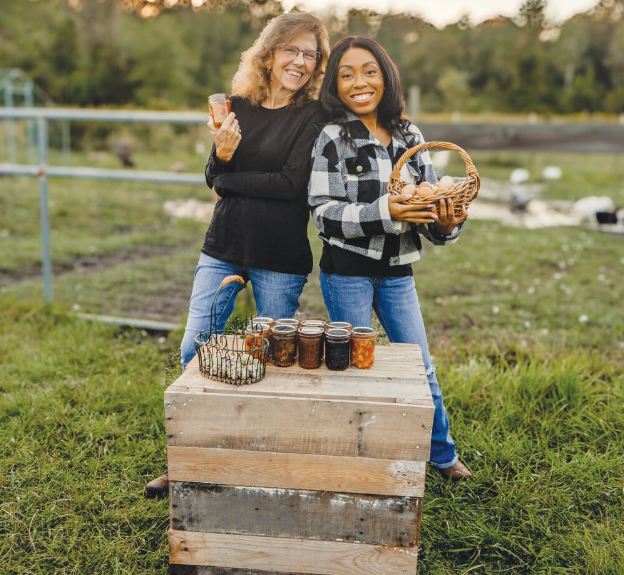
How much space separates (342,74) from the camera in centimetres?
227

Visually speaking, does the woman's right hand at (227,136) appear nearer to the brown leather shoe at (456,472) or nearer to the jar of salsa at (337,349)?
the jar of salsa at (337,349)

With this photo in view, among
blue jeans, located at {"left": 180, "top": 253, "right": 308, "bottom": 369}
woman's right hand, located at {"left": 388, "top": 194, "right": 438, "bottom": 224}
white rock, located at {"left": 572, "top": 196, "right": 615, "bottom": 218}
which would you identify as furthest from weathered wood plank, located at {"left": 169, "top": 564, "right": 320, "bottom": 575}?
white rock, located at {"left": 572, "top": 196, "right": 615, "bottom": 218}

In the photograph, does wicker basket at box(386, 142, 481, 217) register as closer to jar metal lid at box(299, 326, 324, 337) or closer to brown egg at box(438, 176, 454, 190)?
brown egg at box(438, 176, 454, 190)

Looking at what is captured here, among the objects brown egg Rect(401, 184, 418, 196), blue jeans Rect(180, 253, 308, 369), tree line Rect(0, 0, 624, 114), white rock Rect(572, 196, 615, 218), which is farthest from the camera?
tree line Rect(0, 0, 624, 114)

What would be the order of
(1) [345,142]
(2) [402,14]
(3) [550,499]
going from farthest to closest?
(2) [402,14]
(3) [550,499]
(1) [345,142]

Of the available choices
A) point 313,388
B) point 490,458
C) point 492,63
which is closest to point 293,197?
point 313,388

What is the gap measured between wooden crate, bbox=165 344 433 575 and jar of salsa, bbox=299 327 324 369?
0.21ft

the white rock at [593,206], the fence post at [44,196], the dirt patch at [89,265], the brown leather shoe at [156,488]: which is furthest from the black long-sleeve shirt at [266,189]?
the white rock at [593,206]

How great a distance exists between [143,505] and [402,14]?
265 cm

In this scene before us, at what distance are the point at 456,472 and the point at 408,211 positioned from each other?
1.26 meters

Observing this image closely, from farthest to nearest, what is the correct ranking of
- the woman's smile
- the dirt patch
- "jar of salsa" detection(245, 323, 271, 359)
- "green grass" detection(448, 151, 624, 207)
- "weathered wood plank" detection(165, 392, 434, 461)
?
"green grass" detection(448, 151, 624, 207) → the dirt patch → the woman's smile → "jar of salsa" detection(245, 323, 271, 359) → "weathered wood plank" detection(165, 392, 434, 461)

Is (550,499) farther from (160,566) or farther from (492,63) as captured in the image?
(492,63)

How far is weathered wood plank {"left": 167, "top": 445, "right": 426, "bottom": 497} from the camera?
1936 mm

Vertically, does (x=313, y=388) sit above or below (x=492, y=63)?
below
